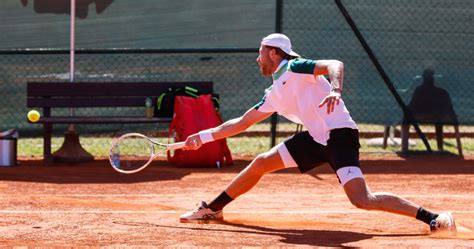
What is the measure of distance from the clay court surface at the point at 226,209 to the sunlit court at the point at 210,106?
0.03 meters

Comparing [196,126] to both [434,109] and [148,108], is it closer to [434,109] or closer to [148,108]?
[148,108]

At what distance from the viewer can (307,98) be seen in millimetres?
7793

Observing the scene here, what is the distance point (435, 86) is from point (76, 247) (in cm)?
827

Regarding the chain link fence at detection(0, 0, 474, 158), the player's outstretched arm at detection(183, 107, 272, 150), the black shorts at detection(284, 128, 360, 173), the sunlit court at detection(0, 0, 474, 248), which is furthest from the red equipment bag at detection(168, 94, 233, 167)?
the black shorts at detection(284, 128, 360, 173)

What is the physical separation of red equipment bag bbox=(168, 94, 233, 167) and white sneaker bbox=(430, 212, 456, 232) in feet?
17.5


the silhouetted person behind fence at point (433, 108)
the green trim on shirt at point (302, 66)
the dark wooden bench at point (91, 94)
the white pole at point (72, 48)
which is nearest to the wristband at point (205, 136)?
the green trim on shirt at point (302, 66)

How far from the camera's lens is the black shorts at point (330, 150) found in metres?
7.72

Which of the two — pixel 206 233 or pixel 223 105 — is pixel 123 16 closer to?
pixel 223 105

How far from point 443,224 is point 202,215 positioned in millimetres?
1890

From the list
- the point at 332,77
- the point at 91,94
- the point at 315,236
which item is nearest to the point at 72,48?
the point at 91,94

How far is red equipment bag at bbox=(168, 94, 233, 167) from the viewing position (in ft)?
41.4

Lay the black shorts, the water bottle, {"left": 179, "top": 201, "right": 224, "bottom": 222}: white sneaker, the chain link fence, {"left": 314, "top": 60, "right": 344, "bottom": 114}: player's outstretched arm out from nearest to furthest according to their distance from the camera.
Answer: {"left": 314, "top": 60, "right": 344, "bottom": 114}: player's outstretched arm → the black shorts → {"left": 179, "top": 201, "right": 224, "bottom": 222}: white sneaker → the water bottle → the chain link fence

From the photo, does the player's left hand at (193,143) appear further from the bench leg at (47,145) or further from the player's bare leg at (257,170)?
the bench leg at (47,145)

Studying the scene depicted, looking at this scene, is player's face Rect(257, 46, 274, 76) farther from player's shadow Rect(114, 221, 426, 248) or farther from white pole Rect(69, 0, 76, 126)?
white pole Rect(69, 0, 76, 126)
